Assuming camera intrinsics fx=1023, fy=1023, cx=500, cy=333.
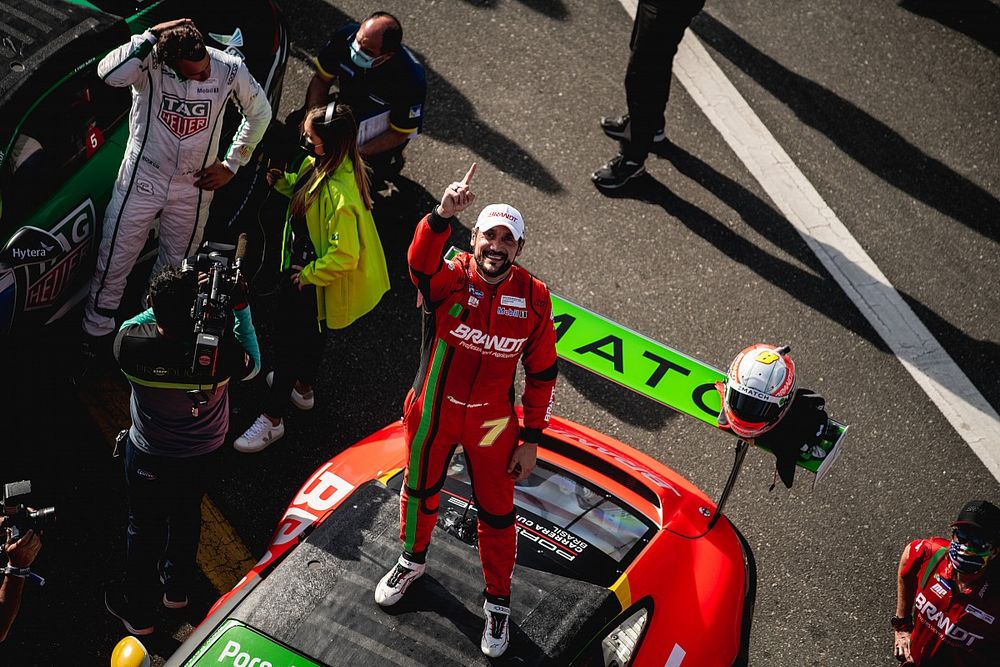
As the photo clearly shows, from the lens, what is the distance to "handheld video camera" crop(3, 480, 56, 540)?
3.70 metres

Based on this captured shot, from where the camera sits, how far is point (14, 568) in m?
3.79

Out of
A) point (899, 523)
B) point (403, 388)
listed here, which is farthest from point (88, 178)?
point (899, 523)

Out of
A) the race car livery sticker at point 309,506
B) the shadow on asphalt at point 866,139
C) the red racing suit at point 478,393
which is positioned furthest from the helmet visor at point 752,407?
the shadow on asphalt at point 866,139

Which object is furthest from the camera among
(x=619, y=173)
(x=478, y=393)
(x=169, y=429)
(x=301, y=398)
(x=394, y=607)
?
(x=619, y=173)

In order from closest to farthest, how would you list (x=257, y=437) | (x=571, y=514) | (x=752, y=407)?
(x=752, y=407) → (x=571, y=514) → (x=257, y=437)

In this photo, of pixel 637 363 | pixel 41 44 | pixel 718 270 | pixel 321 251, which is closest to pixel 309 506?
pixel 321 251

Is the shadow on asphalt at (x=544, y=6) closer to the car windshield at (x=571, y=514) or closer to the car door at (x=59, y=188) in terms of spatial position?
the car door at (x=59, y=188)

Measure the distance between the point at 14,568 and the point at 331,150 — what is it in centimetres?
230

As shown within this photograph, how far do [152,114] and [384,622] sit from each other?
9.62ft

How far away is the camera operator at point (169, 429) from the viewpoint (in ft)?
13.4

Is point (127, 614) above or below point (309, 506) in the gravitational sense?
below

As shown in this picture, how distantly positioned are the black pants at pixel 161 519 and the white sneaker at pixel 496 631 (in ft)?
4.87

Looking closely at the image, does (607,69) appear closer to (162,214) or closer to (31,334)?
(162,214)

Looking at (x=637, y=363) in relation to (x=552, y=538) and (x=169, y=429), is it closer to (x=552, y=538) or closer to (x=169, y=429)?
(x=552, y=538)
